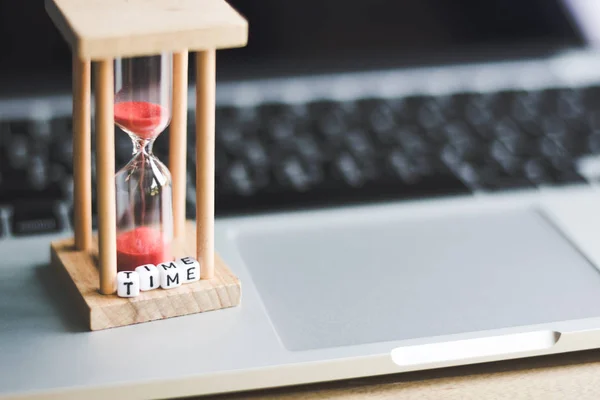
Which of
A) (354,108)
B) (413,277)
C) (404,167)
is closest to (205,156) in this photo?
(413,277)

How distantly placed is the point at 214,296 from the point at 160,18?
173 millimetres

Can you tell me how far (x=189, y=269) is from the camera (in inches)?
22.4

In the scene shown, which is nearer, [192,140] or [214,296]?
[214,296]

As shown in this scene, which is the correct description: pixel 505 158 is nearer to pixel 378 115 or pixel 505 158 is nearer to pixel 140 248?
pixel 378 115

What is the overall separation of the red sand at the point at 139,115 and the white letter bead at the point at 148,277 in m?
0.08

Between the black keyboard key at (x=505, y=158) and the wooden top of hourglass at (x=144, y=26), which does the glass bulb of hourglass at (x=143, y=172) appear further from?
the black keyboard key at (x=505, y=158)

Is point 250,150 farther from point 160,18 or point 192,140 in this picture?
point 160,18

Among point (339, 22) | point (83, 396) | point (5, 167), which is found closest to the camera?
point (83, 396)

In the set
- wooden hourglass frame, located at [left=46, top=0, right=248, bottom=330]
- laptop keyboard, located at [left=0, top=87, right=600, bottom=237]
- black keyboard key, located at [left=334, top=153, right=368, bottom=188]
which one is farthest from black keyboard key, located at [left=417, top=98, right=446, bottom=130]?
wooden hourglass frame, located at [left=46, top=0, right=248, bottom=330]

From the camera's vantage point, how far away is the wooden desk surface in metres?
0.52

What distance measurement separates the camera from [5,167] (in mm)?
753

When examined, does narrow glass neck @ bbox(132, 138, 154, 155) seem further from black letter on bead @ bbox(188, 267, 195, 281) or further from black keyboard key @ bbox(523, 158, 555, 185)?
black keyboard key @ bbox(523, 158, 555, 185)

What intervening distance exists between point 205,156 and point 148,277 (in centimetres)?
8

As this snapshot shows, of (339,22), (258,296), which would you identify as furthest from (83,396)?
(339,22)
